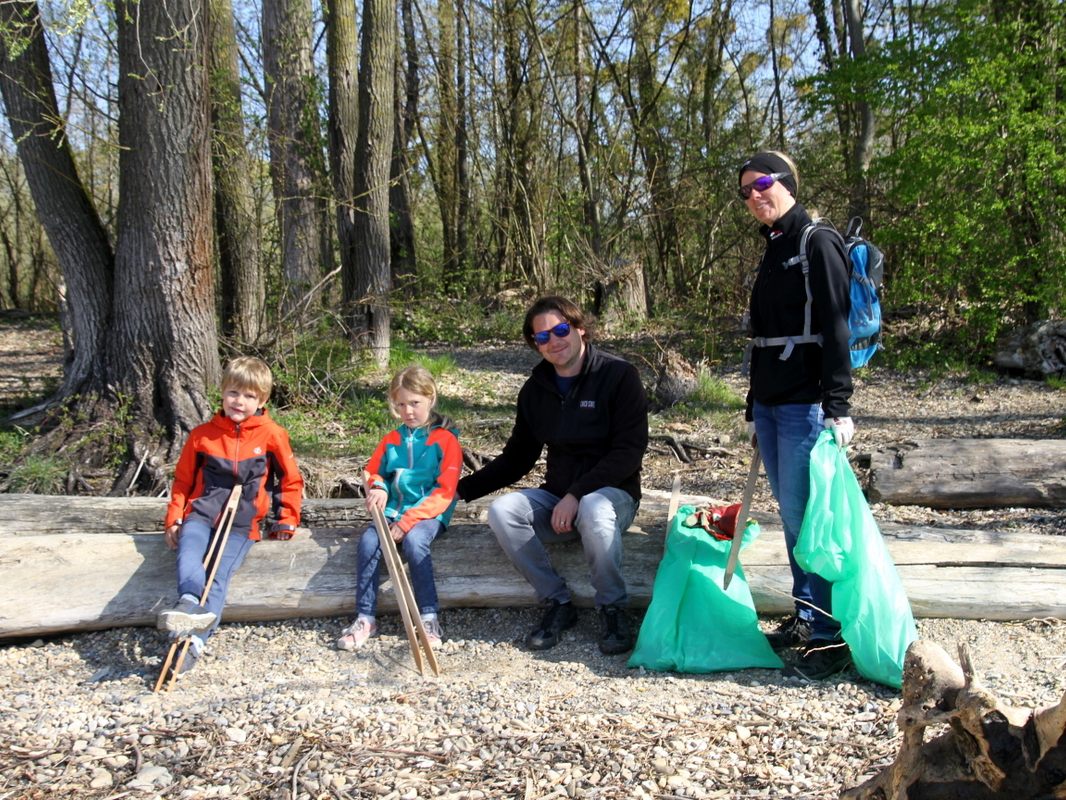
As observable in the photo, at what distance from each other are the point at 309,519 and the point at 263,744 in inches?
69.8

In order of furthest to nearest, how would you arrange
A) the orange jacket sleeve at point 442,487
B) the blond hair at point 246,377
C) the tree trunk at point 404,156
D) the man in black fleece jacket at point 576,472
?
1. the tree trunk at point 404,156
2. the blond hair at point 246,377
3. the orange jacket sleeve at point 442,487
4. the man in black fleece jacket at point 576,472

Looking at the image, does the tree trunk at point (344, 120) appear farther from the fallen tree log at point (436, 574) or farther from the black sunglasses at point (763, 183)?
the black sunglasses at point (763, 183)

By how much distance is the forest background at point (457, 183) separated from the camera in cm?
589

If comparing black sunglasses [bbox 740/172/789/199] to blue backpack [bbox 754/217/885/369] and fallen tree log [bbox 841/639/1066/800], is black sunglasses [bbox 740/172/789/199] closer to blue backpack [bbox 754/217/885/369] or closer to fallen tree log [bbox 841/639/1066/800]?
blue backpack [bbox 754/217/885/369]

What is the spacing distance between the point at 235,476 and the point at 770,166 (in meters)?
2.65

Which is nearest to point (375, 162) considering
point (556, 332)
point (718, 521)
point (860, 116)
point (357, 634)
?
point (556, 332)

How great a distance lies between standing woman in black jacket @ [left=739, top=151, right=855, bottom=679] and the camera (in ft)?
10.6

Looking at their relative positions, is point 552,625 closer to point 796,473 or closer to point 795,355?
point 796,473

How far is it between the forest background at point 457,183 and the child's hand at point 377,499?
2.19m

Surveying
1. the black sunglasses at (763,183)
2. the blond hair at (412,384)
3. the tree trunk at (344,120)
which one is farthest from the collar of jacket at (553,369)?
the tree trunk at (344,120)

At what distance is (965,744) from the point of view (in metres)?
2.14

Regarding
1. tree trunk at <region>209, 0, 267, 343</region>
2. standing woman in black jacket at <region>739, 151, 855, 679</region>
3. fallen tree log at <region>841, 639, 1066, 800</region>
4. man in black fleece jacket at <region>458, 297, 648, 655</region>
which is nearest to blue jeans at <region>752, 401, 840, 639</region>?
standing woman in black jacket at <region>739, 151, 855, 679</region>

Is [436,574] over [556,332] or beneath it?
beneath

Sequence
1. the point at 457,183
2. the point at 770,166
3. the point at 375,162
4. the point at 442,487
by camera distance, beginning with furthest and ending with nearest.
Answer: the point at 457,183 < the point at 375,162 < the point at 442,487 < the point at 770,166
